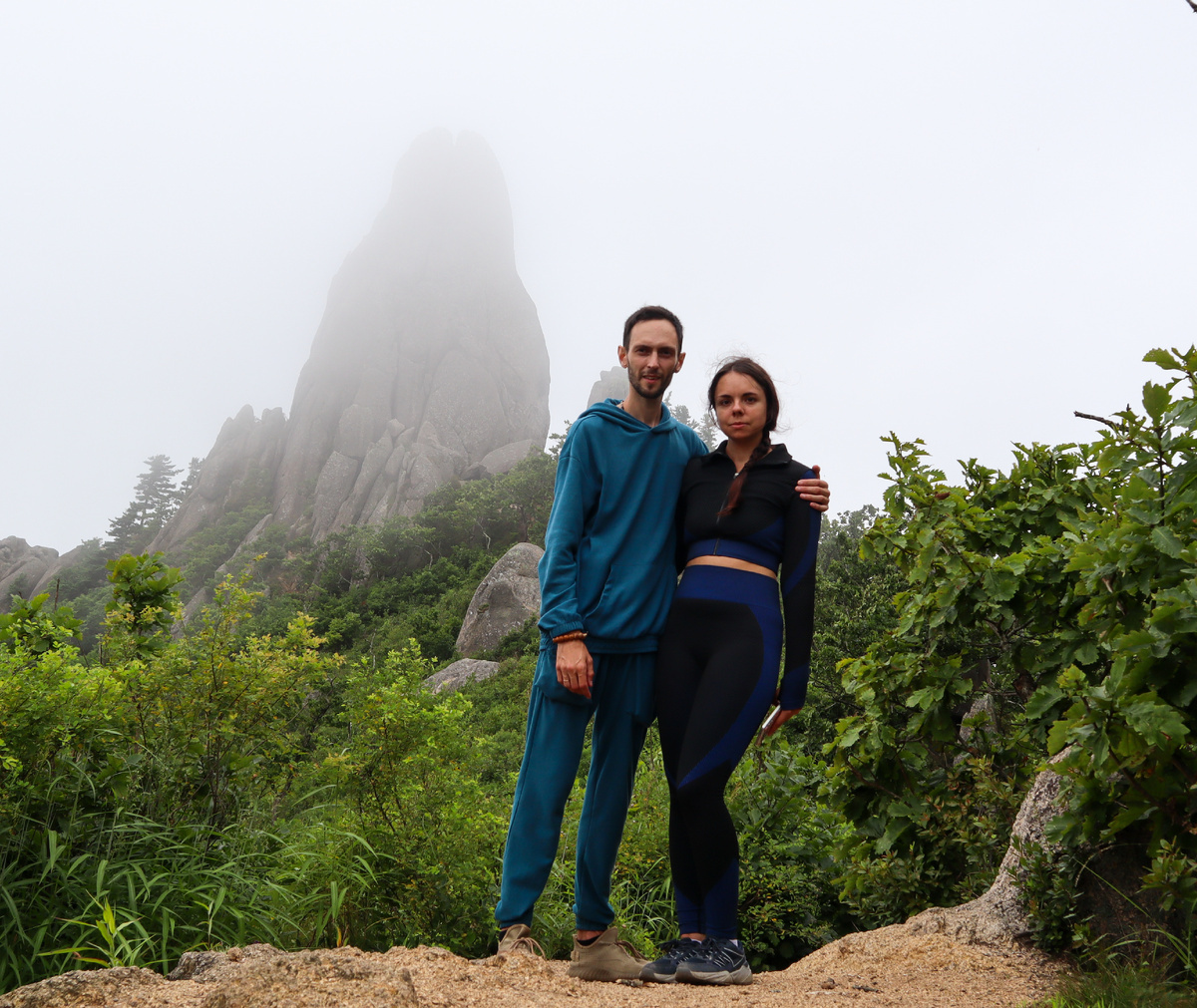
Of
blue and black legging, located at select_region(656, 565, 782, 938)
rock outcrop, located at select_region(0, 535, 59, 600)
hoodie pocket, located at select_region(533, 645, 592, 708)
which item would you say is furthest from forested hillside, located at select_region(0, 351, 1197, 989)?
rock outcrop, located at select_region(0, 535, 59, 600)

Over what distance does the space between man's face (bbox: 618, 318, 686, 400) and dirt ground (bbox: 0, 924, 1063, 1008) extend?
5.98 ft

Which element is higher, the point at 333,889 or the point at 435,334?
the point at 435,334

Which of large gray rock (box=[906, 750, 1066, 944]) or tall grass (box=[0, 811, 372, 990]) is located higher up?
large gray rock (box=[906, 750, 1066, 944])

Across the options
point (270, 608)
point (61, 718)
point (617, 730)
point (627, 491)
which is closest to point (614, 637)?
point (617, 730)

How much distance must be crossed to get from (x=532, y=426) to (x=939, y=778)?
48002mm

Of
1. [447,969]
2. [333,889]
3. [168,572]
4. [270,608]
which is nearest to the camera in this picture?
[447,969]

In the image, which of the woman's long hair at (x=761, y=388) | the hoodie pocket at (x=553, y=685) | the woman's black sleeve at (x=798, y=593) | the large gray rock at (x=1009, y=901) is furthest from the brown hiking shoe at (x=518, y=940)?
the woman's long hair at (x=761, y=388)

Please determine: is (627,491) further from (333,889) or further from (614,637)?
(333,889)

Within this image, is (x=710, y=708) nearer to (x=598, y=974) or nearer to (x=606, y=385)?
(x=598, y=974)

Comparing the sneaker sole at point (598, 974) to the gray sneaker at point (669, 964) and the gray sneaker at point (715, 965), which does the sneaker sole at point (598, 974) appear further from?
the gray sneaker at point (715, 965)

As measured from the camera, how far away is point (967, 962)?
253 centimetres

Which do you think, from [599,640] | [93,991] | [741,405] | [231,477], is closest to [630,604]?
[599,640]

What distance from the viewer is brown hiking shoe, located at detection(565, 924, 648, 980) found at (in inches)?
101

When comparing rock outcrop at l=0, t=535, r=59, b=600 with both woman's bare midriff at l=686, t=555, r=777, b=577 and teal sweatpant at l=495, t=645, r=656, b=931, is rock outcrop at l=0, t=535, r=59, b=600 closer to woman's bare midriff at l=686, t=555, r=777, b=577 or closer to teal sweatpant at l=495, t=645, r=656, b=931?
teal sweatpant at l=495, t=645, r=656, b=931
